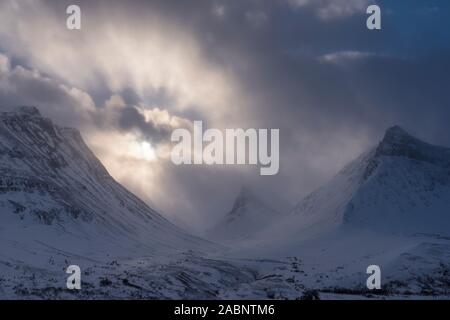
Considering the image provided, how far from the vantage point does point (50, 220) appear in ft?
493

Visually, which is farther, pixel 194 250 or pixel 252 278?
pixel 194 250

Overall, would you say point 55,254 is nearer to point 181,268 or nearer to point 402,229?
point 181,268

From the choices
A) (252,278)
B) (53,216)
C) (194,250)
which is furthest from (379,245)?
(53,216)

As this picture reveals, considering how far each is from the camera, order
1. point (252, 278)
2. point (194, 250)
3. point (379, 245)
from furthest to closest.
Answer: point (194, 250) < point (379, 245) < point (252, 278)

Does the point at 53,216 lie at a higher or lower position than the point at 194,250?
higher

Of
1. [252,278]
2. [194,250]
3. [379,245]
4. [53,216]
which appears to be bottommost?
[252,278]

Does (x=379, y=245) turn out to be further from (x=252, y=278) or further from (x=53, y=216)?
(x=53, y=216)

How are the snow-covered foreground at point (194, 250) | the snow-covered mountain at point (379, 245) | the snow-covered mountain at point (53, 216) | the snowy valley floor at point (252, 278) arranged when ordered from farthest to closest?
the snow-covered mountain at point (53, 216), the snow-covered mountain at point (379, 245), the snow-covered foreground at point (194, 250), the snowy valley floor at point (252, 278)

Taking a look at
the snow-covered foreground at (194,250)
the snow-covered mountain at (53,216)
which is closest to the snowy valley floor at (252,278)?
the snow-covered foreground at (194,250)

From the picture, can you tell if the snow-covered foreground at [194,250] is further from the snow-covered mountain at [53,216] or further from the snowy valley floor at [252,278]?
the snow-covered mountain at [53,216]

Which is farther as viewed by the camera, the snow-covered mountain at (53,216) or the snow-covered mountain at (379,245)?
the snow-covered mountain at (53,216)

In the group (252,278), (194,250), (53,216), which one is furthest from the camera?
(194,250)
